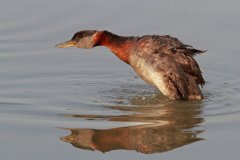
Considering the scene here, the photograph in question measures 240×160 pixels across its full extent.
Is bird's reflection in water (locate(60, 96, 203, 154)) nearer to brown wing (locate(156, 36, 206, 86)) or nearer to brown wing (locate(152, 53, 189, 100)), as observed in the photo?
brown wing (locate(152, 53, 189, 100))

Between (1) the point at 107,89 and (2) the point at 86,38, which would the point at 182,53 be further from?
(2) the point at 86,38

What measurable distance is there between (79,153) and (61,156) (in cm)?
25

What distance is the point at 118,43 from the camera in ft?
37.2

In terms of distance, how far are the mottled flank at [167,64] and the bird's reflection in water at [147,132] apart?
1.79 feet

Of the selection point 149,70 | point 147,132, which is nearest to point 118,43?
point 149,70

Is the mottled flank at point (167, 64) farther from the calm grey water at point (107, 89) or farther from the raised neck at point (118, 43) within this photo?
the calm grey water at point (107, 89)

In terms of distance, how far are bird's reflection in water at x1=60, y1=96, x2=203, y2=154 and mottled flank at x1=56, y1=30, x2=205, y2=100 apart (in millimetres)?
545

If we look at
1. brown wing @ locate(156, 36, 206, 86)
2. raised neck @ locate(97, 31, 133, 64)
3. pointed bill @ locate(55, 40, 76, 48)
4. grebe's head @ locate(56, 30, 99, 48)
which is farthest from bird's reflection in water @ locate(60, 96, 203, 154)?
pointed bill @ locate(55, 40, 76, 48)

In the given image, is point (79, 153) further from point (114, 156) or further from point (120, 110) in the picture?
point (120, 110)

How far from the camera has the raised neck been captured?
11250 mm

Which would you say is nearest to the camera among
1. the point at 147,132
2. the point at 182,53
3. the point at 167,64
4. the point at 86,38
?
the point at 147,132

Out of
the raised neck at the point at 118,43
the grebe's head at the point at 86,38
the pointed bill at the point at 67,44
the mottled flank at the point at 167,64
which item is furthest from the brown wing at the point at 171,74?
the pointed bill at the point at 67,44

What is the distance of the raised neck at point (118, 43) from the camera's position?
36.9ft

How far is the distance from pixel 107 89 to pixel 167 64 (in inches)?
42.9
